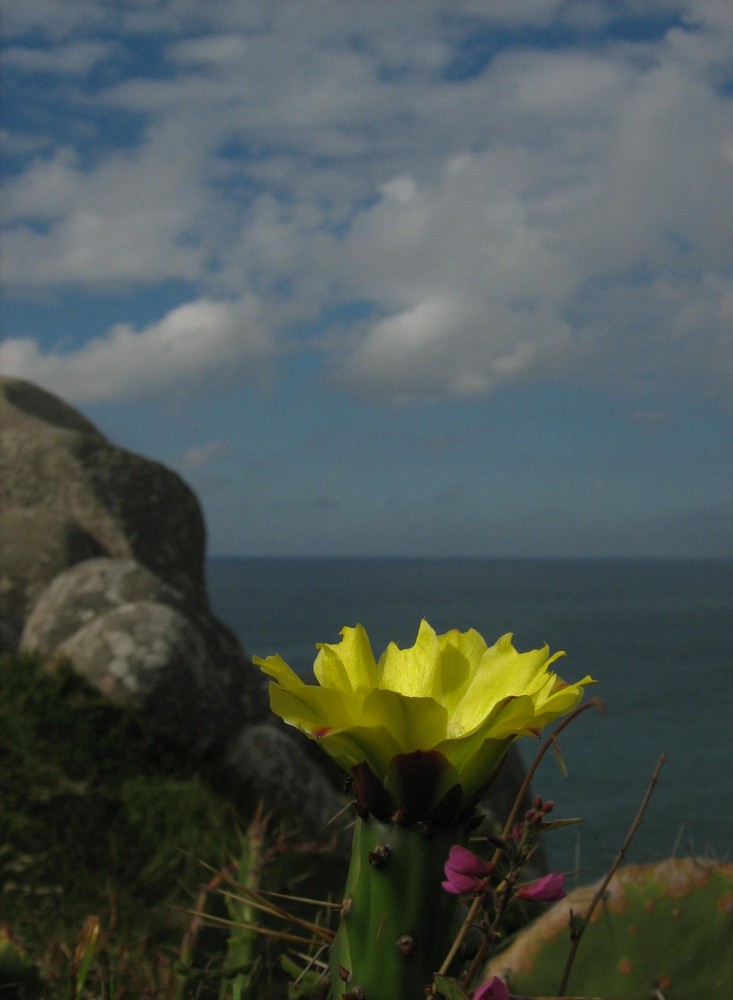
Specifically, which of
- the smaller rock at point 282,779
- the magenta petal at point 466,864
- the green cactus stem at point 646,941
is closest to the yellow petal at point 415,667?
the magenta petal at point 466,864

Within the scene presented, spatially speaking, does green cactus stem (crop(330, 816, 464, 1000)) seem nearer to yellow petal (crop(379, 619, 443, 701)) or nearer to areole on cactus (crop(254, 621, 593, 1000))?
areole on cactus (crop(254, 621, 593, 1000))

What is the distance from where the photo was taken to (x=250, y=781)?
5457mm

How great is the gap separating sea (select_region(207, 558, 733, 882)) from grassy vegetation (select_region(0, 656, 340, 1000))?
4.27ft

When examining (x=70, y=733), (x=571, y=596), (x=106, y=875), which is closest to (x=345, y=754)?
(x=106, y=875)

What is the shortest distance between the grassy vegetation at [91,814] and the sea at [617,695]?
1.30 metres

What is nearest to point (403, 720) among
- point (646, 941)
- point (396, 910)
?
point (396, 910)

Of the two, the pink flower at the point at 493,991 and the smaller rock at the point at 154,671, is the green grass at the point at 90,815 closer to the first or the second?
the smaller rock at the point at 154,671

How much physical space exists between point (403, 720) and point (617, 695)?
27360 millimetres

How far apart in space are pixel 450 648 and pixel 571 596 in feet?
262

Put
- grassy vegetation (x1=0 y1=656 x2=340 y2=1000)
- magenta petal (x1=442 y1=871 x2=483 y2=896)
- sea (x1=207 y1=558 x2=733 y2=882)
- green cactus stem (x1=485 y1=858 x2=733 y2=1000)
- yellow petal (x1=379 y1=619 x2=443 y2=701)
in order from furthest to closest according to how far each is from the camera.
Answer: sea (x1=207 y1=558 x2=733 y2=882) → grassy vegetation (x1=0 y1=656 x2=340 y2=1000) → green cactus stem (x1=485 y1=858 x2=733 y2=1000) → yellow petal (x1=379 y1=619 x2=443 y2=701) → magenta petal (x1=442 y1=871 x2=483 y2=896)

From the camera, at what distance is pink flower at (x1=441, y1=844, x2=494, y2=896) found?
77 centimetres

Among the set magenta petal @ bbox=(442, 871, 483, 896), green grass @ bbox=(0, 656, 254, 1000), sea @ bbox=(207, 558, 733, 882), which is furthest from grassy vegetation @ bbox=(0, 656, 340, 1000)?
magenta petal @ bbox=(442, 871, 483, 896)

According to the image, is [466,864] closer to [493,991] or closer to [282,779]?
[493,991]

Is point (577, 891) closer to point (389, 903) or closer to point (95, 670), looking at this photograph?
point (389, 903)
